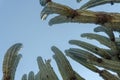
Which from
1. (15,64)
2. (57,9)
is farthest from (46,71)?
(57,9)

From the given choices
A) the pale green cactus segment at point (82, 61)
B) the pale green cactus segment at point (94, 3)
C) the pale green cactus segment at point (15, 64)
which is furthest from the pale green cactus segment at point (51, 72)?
the pale green cactus segment at point (94, 3)

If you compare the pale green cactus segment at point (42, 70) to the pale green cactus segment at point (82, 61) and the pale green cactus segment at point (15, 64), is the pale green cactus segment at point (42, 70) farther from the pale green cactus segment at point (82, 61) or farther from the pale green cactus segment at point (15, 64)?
the pale green cactus segment at point (15, 64)

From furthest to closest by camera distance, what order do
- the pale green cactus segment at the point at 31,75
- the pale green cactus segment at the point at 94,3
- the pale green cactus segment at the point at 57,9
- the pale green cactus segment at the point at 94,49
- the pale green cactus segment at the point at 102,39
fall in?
1. the pale green cactus segment at the point at 31,75
2. the pale green cactus segment at the point at 102,39
3. the pale green cactus segment at the point at 94,49
4. the pale green cactus segment at the point at 94,3
5. the pale green cactus segment at the point at 57,9

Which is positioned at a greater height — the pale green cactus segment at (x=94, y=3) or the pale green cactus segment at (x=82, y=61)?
the pale green cactus segment at (x=94, y=3)

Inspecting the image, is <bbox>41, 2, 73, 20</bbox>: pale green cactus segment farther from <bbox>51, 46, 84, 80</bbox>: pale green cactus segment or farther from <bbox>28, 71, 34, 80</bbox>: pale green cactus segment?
<bbox>28, 71, 34, 80</bbox>: pale green cactus segment

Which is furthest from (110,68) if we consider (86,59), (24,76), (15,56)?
(24,76)

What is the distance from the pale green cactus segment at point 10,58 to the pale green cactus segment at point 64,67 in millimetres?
697

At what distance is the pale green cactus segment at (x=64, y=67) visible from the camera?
5.71m

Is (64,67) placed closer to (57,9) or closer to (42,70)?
(42,70)

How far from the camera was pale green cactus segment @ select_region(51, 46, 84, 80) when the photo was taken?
225 inches

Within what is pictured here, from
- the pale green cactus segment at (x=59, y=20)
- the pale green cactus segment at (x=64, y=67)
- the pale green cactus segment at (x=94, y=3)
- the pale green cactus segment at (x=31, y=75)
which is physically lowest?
the pale green cactus segment at (x=64, y=67)

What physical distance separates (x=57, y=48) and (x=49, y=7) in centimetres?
122

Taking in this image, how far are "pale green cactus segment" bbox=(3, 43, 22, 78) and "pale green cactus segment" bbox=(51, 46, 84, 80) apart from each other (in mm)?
697

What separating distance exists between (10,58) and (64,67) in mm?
950
